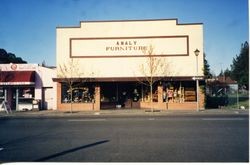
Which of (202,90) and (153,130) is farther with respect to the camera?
(202,90)

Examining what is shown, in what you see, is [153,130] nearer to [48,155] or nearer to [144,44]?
[48,155]

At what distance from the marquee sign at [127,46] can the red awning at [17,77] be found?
14.1 feet

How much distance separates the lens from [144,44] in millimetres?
28391

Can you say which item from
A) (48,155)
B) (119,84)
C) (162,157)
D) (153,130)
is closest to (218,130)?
(153,130)

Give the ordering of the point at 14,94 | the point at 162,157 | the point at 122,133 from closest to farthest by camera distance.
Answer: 1. the point at 162,157
2. the point at 122,133
3. the point at 14,94

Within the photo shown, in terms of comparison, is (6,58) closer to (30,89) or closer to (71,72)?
(30,89)

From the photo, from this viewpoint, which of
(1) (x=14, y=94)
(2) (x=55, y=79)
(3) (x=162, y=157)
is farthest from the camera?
(1) (x=14, y=94)

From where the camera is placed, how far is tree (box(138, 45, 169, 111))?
27297 mm

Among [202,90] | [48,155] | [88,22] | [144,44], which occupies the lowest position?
[48,155]

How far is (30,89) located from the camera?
30.2 meters

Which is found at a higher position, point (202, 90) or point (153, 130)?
point (202, 90)

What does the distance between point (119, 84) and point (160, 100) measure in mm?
4026

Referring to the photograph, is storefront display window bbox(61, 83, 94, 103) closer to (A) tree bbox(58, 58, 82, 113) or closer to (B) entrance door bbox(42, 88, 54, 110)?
(A) tree bbox(58, 58, 82, 113)

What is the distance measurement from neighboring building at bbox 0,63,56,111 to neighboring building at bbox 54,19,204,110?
225 centimetres
